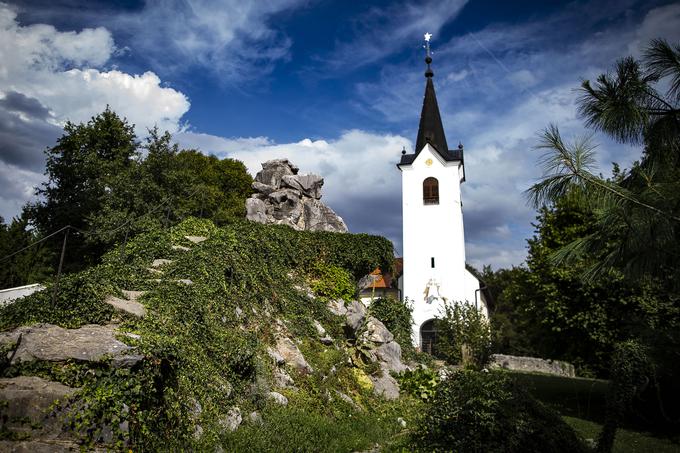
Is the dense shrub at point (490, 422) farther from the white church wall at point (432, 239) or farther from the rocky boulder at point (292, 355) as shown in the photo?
the white church wall at point (432, 239)

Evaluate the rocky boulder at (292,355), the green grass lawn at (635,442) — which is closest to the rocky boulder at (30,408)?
the rocky boulder at (292,355)

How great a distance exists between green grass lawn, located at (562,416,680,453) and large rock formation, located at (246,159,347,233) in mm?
16996

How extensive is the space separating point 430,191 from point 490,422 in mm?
26992

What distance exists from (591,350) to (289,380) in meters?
10.9

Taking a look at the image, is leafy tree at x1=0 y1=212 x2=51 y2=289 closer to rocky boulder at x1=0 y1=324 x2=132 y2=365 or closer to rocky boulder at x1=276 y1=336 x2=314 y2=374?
rocky boulder at x1=276 y1=336 x2=314 y2=374

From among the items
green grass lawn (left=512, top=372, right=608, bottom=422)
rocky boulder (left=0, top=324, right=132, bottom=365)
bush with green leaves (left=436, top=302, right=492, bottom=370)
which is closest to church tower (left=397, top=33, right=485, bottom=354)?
bush with green leaves (left=436, top=302, right=492, bottom=370)

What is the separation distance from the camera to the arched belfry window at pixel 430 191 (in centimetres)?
3138

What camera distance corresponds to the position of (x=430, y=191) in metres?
31.6

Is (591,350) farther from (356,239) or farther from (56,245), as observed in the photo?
(56,245)

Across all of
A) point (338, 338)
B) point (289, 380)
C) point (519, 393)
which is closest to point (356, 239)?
point (338, 338)

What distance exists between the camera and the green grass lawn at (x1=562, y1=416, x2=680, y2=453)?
328 inches

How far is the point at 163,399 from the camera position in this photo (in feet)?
17.5

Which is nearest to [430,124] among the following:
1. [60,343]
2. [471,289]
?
[471,289]

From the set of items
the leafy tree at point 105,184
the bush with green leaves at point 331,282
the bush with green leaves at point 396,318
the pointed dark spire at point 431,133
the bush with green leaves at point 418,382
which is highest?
the pointed dark spire at point 431,133
